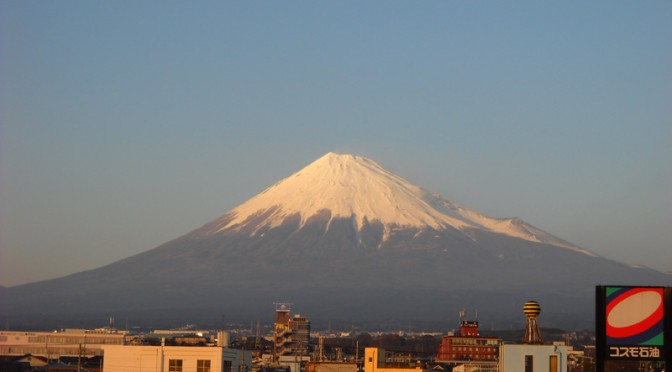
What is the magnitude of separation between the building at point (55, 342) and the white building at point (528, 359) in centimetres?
7677

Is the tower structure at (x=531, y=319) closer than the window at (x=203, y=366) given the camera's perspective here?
No

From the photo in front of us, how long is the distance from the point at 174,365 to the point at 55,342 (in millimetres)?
93725

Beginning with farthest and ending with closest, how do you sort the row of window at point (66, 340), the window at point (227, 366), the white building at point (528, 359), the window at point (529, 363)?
the row of window at point (66, 340) → the window at point (529, 363) → the white building at point (528, 359) → the window at point (227, 366)

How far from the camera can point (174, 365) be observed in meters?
61.2

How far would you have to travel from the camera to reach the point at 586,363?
411ft

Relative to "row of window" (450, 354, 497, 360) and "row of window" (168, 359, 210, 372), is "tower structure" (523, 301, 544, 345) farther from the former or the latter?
"row of window" (450, 354, 497, 360)

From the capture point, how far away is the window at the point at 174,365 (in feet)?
200

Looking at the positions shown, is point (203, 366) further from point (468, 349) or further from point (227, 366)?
point (468, 349)

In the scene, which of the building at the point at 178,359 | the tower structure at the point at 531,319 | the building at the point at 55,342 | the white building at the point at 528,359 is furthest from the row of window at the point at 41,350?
the white building at the point at 528,359

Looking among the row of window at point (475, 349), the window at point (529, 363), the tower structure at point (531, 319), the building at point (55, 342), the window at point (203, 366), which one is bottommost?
the window at point (203, 366)

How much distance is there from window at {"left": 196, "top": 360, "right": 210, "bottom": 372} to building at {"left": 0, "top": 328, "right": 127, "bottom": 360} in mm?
75421

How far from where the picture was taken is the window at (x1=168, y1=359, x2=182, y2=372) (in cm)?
6100

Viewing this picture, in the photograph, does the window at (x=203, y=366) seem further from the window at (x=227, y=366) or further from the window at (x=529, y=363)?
the window at (x=529, y=363)

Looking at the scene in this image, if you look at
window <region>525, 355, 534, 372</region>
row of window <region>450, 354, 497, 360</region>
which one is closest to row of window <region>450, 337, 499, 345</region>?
row of window <region>450, 354, 497, 360</region>
